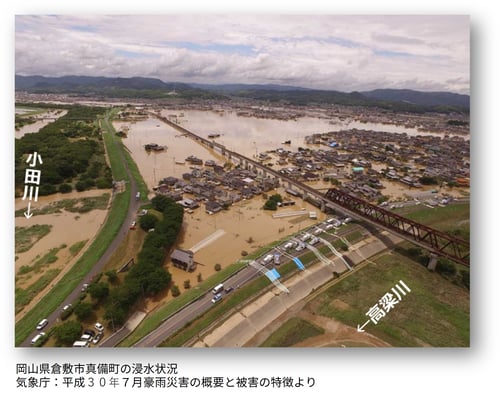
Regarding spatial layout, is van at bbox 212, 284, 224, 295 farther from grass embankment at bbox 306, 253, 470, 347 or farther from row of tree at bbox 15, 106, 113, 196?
row of tree at bbox 15, 106, 113, 196

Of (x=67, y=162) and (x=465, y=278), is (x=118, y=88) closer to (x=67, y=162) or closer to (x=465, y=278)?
(x=67, y=162)

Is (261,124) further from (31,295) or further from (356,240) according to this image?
(31,295)

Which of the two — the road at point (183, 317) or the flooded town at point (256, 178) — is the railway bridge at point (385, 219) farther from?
the road at point (183, 317)

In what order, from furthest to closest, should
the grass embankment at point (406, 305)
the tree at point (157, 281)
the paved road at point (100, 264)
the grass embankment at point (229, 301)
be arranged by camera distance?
the tree at point (157, 281), the paved road at point (100, 264), the grass embankment at point (406, 305), the grass embankment at point (229, 301)

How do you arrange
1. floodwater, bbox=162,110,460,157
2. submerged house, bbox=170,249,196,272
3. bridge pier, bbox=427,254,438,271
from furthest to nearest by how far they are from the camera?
floodwater, bbox=162,110,460,157 < submerged house, bbox=170,249,196,272 < bridge pier, bbox=427,254,438,271

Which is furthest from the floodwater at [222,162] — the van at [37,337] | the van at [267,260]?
the van at [37,337]

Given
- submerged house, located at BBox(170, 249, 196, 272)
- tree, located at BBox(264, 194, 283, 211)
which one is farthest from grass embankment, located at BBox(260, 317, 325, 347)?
tree, located at BBox(264, 194, 283, 211)

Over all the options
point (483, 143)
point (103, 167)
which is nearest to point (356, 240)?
point (483, 143)
